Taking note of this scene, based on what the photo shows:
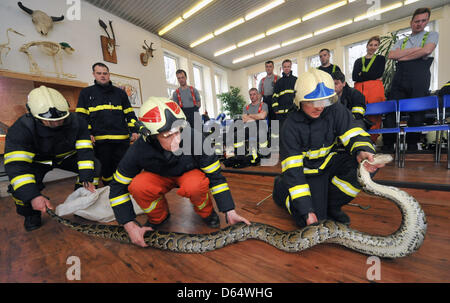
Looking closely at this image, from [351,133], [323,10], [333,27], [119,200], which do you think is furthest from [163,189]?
[333,27]

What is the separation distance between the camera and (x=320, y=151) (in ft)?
5.23

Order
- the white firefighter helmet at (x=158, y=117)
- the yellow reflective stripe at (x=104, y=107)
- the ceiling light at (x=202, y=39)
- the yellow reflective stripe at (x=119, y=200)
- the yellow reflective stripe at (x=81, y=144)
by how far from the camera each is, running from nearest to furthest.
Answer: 1. the white firefighter helmet at (x=158, y=117)
2. the yellow reflective stripe at (x=119, y=200)
3. the yellow reflective stripe at (x=81, y=144)
4. the yellow reflective stripe at (x=104, y=107)
5. the ceiling light at (x=202, y=39)

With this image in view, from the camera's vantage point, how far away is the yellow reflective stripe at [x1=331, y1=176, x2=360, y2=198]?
4.99 ft

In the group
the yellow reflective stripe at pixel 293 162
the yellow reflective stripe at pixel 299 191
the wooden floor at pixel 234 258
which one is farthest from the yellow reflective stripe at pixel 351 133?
the wooden floor at pixel 234 258

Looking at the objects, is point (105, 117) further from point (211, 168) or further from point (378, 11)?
point (378, 11)

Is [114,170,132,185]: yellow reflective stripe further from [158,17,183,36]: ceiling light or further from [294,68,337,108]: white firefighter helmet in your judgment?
[158,17,183,36]: ceiling light

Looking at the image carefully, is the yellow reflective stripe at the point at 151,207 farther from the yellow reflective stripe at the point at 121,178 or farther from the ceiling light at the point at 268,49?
the ceiling light at the point at 268,49

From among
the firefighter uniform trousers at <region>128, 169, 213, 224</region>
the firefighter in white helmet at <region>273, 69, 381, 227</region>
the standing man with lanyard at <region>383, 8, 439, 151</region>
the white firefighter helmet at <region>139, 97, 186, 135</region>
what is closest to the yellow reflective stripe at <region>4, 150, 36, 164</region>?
the firefighter uniform trousers at <region>128, 169, 213, 224</region>

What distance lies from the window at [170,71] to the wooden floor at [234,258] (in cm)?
791

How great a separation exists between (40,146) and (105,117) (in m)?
1.04

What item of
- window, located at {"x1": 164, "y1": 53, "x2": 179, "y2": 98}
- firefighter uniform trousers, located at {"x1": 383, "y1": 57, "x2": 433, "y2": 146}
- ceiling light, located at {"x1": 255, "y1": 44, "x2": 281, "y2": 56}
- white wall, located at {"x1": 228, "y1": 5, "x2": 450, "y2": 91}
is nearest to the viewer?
firefighter uniform trousers, located at {"x1": 383, "y1": 57, "x2": 433, "y2": 146}

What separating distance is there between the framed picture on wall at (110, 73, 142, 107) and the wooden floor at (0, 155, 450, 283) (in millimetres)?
5339

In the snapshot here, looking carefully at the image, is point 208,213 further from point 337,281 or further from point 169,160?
point 337,281

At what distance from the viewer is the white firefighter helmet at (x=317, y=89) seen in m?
1.34
